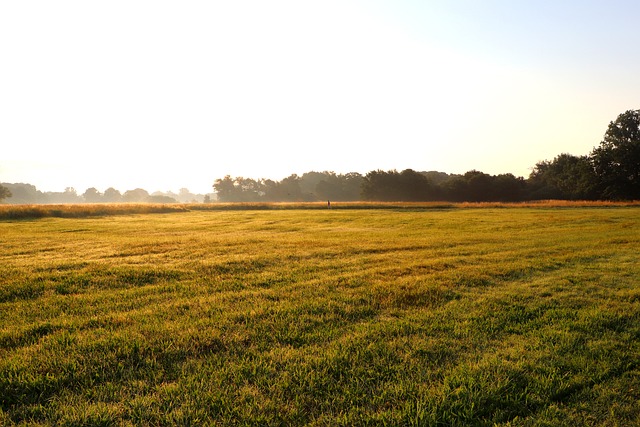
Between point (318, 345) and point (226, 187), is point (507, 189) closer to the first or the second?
point (318, 345)

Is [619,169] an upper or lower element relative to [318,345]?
upper

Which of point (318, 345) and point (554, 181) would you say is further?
point (554, 181)

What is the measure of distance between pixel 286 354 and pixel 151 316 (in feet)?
9.32

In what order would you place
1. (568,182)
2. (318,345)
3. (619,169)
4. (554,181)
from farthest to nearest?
(554,181), (568,182), (619,169), (318,345)

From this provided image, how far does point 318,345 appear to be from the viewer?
4797 millimetres

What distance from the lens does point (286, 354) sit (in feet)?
14.6

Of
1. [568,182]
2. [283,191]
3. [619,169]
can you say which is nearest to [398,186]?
[568,182]

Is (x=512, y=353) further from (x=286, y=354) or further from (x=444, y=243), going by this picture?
(x=444, y=243)

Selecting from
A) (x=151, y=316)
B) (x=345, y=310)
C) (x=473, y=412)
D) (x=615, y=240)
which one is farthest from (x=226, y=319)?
(x=615, y=240)

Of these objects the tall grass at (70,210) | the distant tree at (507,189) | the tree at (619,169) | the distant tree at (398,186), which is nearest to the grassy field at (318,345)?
the tall grass at (70,210)

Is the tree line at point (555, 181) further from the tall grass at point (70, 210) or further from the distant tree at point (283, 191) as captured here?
the tall grass at point (70, 210)

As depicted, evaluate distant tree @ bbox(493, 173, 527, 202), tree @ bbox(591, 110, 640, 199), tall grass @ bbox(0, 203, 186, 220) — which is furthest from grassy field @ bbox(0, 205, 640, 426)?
distant tree @ bbox(493, 173, 527, 202)

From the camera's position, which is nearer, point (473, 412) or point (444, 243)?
point (473, 412)

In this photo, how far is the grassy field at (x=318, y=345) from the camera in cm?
345
